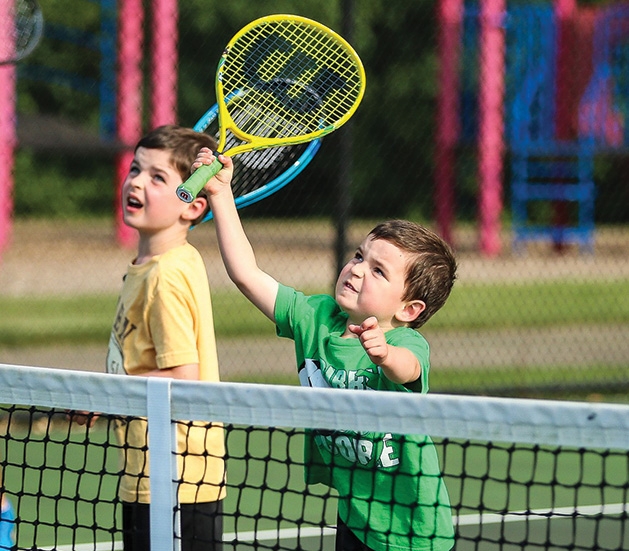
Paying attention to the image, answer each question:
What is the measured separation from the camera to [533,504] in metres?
4.83

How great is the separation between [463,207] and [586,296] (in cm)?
572

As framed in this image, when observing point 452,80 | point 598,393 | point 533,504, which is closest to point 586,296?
point 452,80

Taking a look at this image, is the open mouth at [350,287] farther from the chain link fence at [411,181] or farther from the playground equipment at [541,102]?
the playground equipment at [541,102]

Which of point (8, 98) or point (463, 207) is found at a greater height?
point (8, 98)

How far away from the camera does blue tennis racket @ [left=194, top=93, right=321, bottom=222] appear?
3.16 meters

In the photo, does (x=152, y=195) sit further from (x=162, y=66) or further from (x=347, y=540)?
(x=162, y=66)

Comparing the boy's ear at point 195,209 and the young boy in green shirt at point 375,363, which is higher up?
the boy's ear at point 195,209

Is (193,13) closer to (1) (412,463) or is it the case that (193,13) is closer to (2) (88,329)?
(2) (88,329)

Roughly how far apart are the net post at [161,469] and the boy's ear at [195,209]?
2.76 feet

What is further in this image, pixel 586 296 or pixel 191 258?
pixel 586 296

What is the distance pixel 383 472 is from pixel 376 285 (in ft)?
1.37

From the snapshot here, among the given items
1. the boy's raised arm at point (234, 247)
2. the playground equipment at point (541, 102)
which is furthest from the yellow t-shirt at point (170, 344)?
the playground equipment at point (541, 102)

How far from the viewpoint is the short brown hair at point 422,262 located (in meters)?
2.82

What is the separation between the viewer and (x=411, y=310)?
2838 millimetres
